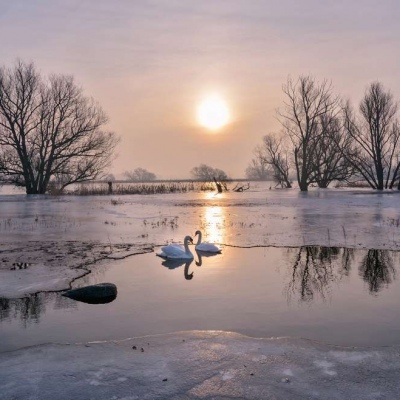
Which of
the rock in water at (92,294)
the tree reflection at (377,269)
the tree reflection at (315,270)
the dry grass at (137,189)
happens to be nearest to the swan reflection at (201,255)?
the tree reflection at (315,270)

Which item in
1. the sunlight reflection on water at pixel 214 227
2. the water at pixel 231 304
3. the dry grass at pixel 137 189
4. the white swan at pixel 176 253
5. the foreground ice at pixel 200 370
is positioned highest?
the dry grass at pixel 137 189

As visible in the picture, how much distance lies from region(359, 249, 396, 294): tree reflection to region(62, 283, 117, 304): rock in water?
16.6ft

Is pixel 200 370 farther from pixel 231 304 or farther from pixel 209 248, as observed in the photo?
pixel 209 248

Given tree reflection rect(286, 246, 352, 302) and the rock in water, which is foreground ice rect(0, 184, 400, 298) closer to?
the rock in water

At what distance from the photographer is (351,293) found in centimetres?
840

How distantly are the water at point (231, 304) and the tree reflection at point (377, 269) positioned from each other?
2 centimetres

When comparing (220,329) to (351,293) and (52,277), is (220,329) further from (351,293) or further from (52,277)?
(52,277)

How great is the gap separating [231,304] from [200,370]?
8.87 ft

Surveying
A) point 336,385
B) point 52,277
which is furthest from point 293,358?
point 52,277

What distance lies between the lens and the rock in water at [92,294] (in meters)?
8.16

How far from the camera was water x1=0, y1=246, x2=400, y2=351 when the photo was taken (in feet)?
21.1

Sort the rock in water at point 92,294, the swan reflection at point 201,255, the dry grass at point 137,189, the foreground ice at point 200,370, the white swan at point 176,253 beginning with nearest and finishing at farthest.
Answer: the foreground ice at point 200,370 < the rock in water at point 92,294 < the white swan at point 176,253 < the swan reflection at point 201,255 < the dry grass at point 137,189

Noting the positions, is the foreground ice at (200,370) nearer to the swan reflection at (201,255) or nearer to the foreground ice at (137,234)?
the foreground ice at (137,234)

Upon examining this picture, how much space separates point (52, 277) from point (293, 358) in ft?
19.3
